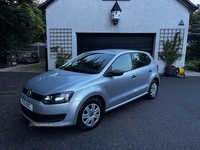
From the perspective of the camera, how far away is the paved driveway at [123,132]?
8.00 feet

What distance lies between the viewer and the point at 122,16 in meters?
8.10

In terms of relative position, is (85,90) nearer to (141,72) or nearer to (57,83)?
(57,83)

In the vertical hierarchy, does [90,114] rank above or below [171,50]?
below

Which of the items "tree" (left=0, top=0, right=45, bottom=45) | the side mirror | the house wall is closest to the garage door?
the house wall

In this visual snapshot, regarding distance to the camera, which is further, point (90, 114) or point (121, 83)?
point (121, 83)

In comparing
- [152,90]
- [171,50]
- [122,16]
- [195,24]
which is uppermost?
[195,24]

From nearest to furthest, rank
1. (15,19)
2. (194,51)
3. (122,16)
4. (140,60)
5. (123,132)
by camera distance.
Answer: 1. (123,132)
2. (140,60)
3. (122,16)
4. (15,19)
5. (194,51)

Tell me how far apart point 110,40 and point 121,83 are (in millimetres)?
5549

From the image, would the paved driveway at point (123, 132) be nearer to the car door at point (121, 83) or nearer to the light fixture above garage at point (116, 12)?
the car door at point (121, 83)

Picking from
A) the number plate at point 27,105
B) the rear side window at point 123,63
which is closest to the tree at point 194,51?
the rear side window at point 123,63

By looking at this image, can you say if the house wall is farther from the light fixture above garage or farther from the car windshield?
the car windshield

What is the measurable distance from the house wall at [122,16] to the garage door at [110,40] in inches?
11.0

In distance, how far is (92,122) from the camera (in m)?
2.88

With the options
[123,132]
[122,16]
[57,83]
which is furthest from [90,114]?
[122,16]
